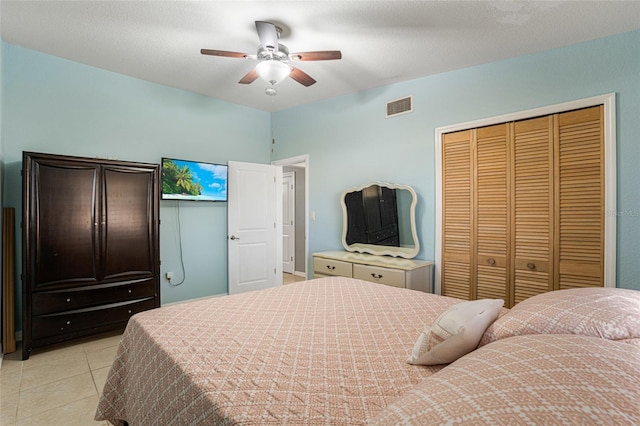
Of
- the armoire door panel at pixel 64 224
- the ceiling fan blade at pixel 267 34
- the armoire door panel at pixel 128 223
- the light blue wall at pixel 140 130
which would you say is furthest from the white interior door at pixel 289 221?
the ceiling fan blade at pixel 267 34

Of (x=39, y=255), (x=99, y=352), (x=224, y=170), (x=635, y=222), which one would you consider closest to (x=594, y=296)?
(x=635, y=222)

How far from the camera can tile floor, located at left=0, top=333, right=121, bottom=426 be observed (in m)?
1.89

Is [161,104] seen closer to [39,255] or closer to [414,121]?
[39,255]

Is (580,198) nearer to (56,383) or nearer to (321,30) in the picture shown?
(321,30)

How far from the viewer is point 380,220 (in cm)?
366

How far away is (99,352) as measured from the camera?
108 inches

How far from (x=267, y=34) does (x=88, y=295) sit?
2.73 meters

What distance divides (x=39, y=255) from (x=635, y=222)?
4741mm

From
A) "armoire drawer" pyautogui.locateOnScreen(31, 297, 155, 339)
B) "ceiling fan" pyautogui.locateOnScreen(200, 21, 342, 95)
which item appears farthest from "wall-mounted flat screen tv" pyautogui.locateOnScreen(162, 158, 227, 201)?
"ceiling fan" pyautogui.locateOnScreen(200, 21, 342, 95)

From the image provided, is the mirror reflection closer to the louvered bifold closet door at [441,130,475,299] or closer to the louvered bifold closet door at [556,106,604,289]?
the louvered bifold closet door at [441,130,475,299]

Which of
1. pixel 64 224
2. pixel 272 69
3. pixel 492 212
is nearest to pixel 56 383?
pixel 64 224

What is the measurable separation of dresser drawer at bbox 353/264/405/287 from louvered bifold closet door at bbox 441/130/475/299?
574mm

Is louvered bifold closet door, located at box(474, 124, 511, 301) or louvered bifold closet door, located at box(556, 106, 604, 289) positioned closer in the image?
louvered bifold closet door, located at box(556, 106, 604, 289)

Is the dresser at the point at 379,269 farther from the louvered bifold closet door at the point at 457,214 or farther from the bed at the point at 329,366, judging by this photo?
the bed at the point at 329,366
